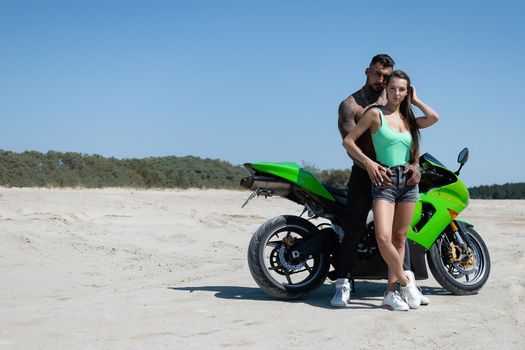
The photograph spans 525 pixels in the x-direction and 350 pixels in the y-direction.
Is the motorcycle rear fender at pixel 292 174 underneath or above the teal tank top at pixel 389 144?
underneath

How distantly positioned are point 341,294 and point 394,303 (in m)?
0.44

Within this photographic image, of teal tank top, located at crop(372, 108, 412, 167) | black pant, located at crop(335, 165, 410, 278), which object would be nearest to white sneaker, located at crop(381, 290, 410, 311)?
black pant, located at crop(335, 165, 410, 278)

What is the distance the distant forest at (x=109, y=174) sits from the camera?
2077 centimetres

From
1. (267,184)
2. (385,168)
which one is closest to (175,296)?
(267,184)

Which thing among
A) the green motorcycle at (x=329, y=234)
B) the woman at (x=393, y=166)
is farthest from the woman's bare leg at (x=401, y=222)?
the green motorcycle at (x=329, y=234)

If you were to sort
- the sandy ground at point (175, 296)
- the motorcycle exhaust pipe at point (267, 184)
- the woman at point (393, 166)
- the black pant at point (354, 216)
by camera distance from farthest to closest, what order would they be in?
the motorcycle exhaust pipe at point (267, 184) → the black pant at point (354, 216) → the woman at point (393, 166) → the sandy ground at point (175, 296)

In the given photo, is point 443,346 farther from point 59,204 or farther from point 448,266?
point 59,204

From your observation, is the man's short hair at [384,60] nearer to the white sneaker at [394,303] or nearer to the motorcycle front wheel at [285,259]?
the motorcycle front wheel at [285,259]

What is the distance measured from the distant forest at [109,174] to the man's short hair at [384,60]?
13755 millimetres

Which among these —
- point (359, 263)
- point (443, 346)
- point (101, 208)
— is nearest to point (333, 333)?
point (443, 346)

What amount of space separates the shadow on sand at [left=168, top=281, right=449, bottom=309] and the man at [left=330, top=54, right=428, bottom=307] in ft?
0.87

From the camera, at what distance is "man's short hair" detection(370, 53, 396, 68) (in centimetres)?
611

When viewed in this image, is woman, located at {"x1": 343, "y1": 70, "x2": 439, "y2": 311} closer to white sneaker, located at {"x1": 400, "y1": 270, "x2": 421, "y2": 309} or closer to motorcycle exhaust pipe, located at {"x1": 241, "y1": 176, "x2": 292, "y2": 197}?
white sneaker, located at {"x1": 400, "y1": 270, "x2": 421, "y2": 309}

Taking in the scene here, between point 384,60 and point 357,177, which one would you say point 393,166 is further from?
point 384,60
